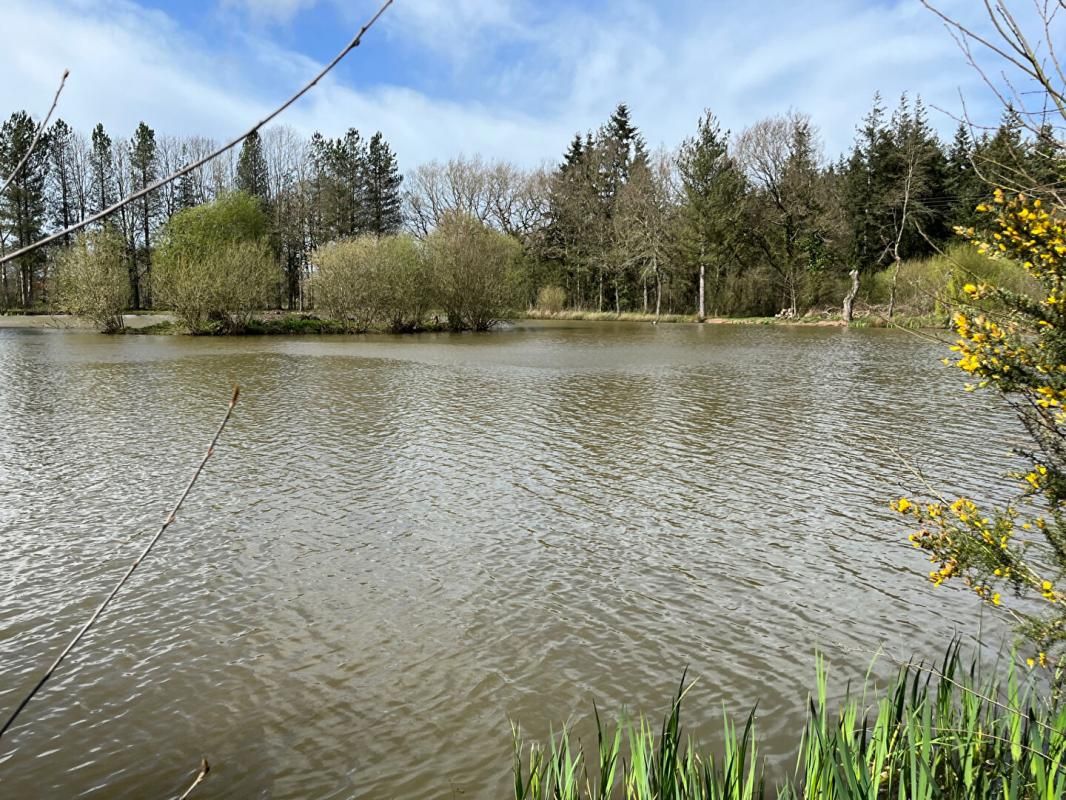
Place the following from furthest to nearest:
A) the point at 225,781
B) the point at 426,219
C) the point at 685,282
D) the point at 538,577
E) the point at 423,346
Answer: the point at 426,219, the point at 685,282, the point at 423,346, the point at 538,577, the point at 225,781

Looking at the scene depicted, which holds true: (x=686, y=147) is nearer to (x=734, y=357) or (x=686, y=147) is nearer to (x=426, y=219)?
(x=426, y=219)

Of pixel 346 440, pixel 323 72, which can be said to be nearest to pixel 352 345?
pixel 346 440

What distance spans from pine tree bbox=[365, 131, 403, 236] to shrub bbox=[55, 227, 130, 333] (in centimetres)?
2421

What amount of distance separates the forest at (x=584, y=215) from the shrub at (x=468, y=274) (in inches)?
8.3

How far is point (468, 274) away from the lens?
3578 cm

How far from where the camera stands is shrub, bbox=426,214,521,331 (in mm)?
35625

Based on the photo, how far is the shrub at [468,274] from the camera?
3562cm

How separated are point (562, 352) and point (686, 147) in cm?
2497

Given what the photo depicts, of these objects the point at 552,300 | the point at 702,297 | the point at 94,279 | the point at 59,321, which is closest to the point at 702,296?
the point at 702,297

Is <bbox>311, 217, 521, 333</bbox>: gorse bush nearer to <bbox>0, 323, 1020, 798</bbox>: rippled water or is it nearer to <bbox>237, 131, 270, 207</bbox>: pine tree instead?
<bbox>0, 323, 1020, 798</bbox>: rippled water

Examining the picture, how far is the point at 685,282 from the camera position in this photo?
49.2 meters

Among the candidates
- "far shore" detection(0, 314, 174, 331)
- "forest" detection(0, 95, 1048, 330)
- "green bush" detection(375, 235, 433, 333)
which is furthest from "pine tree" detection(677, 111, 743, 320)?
"far shore" detection(0, 314, 174, 331)

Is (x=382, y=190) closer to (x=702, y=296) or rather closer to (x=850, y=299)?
(x=702, y=296)

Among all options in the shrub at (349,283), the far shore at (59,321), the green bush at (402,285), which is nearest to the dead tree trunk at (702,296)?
the green bush at (402,285)
